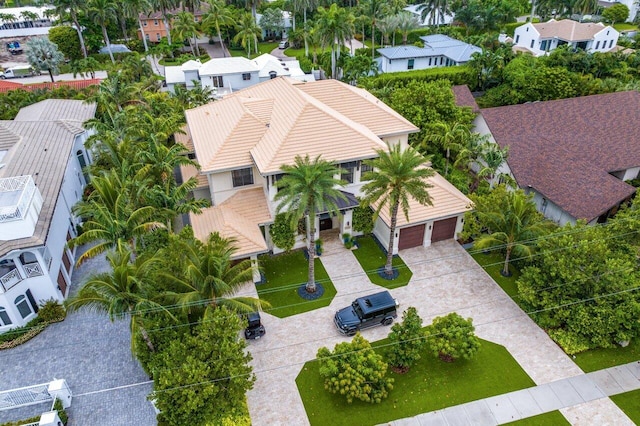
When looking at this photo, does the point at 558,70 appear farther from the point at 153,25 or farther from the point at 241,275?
the point at 153,25

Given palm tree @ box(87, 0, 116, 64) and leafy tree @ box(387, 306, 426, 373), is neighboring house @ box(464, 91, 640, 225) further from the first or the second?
palm tree @ box(87, 0, 116, 64)

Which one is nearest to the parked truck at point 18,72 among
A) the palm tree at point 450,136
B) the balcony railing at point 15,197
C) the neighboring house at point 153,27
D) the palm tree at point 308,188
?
the neighboring house at point 153,27

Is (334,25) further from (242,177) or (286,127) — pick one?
(242,177)

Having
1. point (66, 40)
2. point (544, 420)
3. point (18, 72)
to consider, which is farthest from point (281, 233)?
point (66, 40)

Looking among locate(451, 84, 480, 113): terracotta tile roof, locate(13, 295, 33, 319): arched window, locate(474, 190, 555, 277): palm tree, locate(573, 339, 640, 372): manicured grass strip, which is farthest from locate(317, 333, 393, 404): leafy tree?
locate(451, 84, 480, 113): terracotta tile roof

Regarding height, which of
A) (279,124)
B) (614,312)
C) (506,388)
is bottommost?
(506,388)

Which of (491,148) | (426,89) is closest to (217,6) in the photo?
(426,89)
